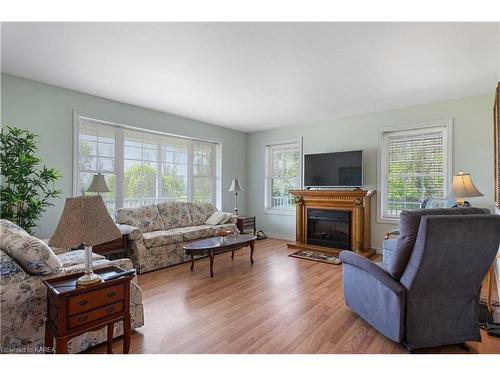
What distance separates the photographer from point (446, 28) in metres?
2.26

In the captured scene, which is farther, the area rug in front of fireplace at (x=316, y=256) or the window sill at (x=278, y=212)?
the window sill at (x=278, y=212)

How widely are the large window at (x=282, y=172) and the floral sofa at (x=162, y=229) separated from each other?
1511mm

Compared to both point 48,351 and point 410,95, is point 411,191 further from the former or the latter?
point 48,351

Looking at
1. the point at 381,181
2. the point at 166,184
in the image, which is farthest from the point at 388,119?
the point at 166,184

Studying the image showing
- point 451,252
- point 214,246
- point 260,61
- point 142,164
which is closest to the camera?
point 451,252

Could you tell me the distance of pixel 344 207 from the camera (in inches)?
192

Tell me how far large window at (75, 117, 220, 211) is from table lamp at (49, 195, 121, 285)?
270 cm

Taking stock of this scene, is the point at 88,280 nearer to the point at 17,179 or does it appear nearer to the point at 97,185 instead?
the point at 17,179

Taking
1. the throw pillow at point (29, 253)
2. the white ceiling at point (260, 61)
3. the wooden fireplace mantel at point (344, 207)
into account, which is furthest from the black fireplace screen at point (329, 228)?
the throw pillow at point (29, 253)

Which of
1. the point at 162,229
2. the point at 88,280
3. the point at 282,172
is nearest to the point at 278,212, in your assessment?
the point at 282,172

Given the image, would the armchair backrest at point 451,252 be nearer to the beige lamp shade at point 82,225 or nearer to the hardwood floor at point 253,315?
the hardwood floor at point 253,315

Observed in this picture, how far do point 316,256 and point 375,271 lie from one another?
262 cm

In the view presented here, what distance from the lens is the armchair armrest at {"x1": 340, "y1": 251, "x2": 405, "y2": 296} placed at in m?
1.88

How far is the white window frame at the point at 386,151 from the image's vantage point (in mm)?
4223
